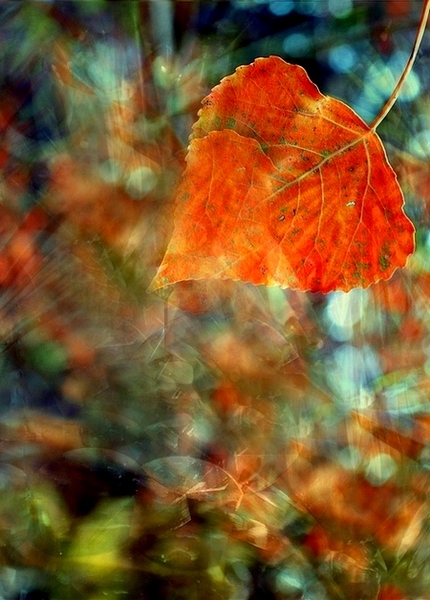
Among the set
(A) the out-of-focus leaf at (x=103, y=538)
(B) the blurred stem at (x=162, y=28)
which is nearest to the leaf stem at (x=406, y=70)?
(B) the blurred stem at (x=162, y=28)

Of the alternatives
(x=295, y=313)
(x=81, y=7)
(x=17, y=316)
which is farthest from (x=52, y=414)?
(x=81, y=7)

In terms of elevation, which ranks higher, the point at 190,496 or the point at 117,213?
the point at 117,213

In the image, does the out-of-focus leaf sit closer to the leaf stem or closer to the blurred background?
the blurred background

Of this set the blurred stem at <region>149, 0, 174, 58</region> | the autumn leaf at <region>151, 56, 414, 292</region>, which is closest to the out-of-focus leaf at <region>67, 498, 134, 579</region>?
the autumn leaf at <region>151, 56, 414, 292</region>

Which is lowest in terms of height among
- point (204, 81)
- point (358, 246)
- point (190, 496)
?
point (190, 496)

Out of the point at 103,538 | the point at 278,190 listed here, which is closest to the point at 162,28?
the point at 278,190

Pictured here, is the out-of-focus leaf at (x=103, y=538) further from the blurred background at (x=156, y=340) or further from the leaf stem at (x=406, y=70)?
the leaf stem at (x=406, y=70)

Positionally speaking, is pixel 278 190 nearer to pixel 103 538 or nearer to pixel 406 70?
pixel 406 70

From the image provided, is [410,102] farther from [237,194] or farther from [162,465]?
[162,465]
